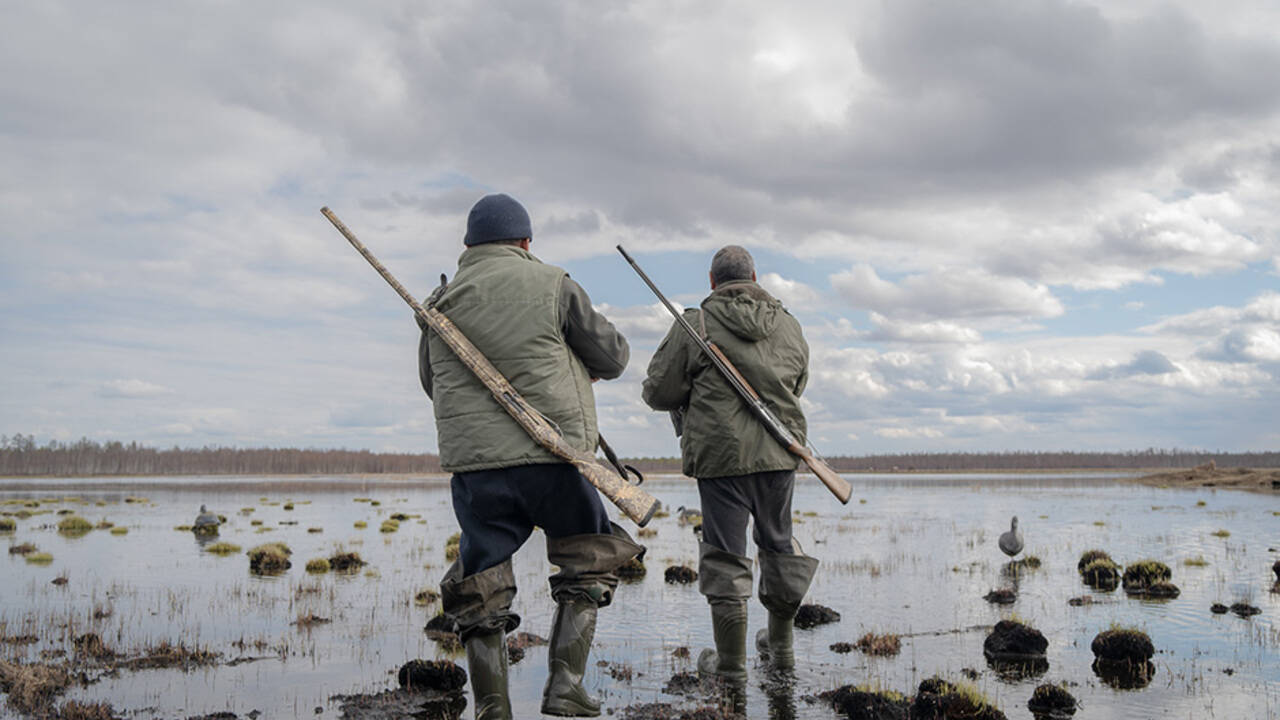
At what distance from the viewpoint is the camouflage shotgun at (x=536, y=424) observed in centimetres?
514

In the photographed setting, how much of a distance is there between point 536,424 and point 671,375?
251cm

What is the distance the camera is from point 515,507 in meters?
5.33

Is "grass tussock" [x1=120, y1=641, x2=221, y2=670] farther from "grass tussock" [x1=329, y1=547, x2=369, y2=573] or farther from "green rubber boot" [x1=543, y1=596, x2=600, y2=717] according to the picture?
"grass tussock" [x1=329, y1=547, x2=369, y2=573]

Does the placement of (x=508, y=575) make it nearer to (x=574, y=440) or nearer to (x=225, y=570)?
(x=574, y=440)

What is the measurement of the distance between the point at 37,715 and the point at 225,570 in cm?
990

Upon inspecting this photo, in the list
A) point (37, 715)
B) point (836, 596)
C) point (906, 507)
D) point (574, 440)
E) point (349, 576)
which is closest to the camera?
point (574, 440)

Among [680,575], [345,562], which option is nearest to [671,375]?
[680,575]

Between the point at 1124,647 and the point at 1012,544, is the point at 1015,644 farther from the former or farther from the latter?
the point at 1012,544

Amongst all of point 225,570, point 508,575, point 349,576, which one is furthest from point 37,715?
point 225,570

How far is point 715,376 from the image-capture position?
289 inches

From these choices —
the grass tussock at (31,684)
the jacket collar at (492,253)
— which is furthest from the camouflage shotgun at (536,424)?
the grass tussock at (31,684)

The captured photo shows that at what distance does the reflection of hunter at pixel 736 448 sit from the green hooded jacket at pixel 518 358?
1.86m

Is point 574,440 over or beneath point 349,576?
over

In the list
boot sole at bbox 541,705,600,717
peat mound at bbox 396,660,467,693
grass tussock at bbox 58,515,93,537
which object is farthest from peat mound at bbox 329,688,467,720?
grass tussock at bbox 58,515,93,537
